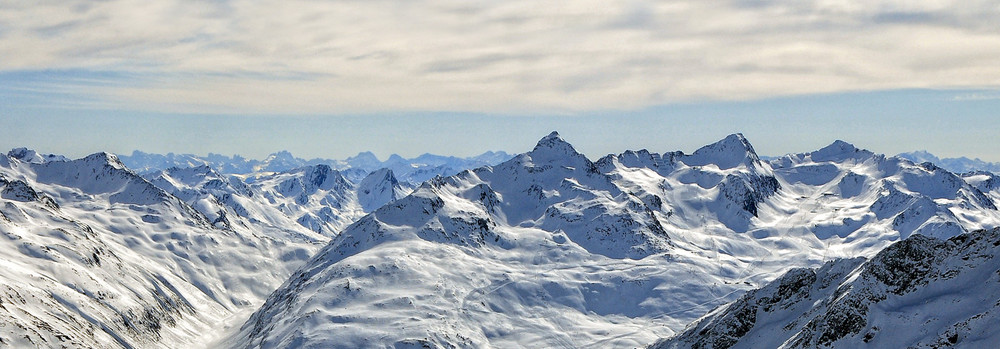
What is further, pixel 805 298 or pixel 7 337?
pixel 7 337

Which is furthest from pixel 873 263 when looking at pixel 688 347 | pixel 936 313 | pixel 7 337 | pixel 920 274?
pixel 7 337

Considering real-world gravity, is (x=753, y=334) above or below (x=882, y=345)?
below

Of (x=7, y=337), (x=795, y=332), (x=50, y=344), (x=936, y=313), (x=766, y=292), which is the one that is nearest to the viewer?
(x=936, y=313)

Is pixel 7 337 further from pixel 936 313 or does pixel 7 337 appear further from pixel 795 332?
pixel 936 313

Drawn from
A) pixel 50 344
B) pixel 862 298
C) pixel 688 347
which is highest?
pixel 862 298

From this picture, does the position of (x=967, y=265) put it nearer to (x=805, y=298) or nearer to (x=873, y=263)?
(x=873, y=263)

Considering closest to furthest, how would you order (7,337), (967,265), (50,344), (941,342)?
(941,342) → (967,265) → (7,337) → (50,344)
